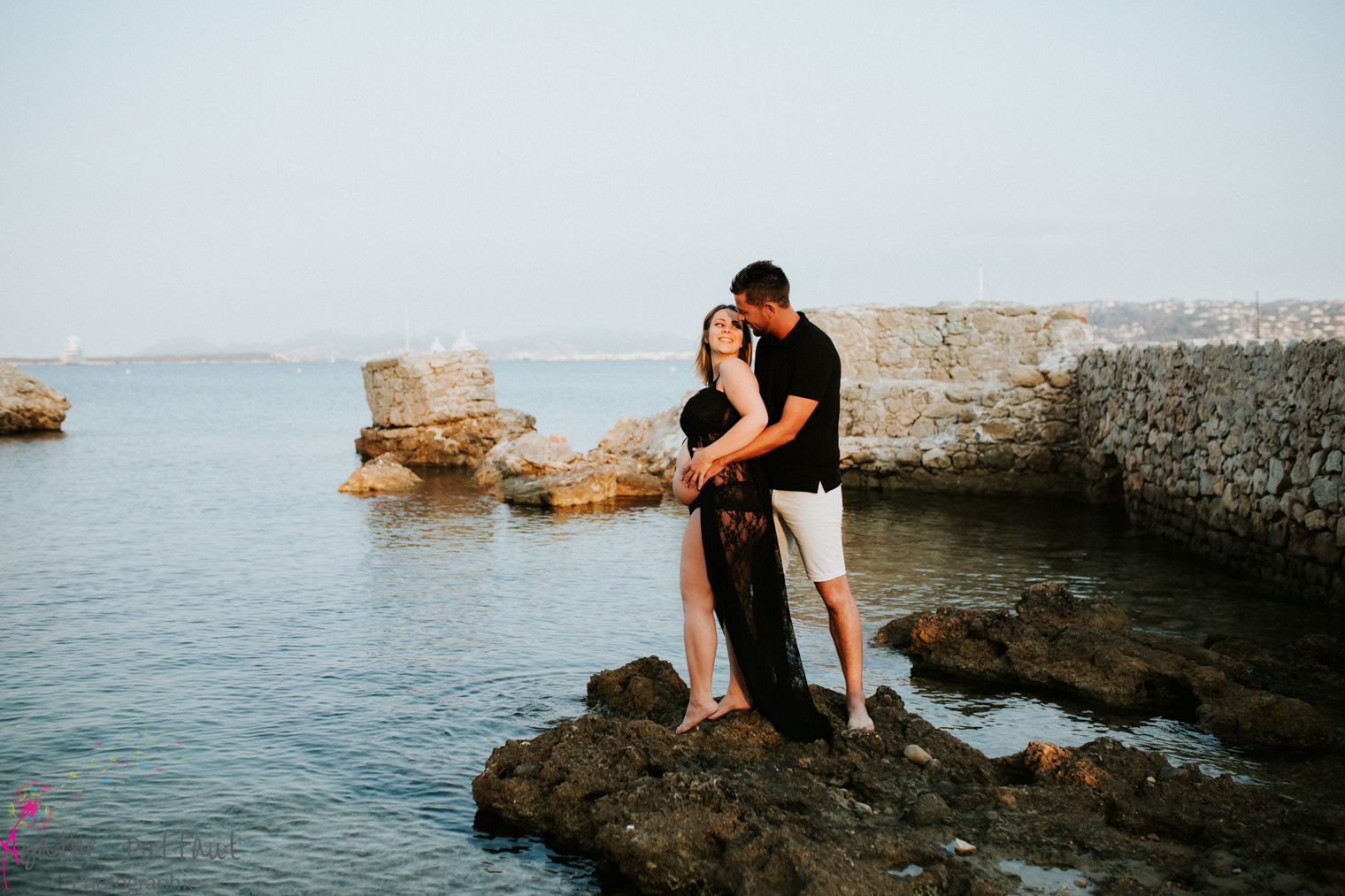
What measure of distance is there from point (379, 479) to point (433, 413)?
3.94 m

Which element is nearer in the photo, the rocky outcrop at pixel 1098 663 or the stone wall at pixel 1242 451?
the rocky outcrop at pixel 1098 663

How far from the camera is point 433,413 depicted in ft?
61.6

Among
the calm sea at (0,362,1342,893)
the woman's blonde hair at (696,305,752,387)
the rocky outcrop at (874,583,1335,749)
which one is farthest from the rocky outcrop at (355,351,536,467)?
the woman's blonde hair at (696,305,752,387)

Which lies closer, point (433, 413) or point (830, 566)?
point (830, 566)

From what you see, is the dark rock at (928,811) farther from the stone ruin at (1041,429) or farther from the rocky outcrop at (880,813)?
the stone ruin at (1041,429)

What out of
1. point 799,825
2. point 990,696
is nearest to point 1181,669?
point 990,696

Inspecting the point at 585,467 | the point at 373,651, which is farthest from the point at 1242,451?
the point at 585,467

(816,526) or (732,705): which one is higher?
(816,526)

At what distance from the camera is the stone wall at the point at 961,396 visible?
13.1 metres

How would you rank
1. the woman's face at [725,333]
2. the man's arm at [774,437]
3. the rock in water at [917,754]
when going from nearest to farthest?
the rock in water at [917,754] → the man's arm at [774,437] → the woman's face at [725,333]

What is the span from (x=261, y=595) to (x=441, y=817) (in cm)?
480

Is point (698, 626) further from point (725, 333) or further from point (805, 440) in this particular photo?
point (725, 333)

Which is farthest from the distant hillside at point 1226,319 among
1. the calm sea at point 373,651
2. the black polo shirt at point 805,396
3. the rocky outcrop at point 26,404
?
the rocky outcrop at point 26,404

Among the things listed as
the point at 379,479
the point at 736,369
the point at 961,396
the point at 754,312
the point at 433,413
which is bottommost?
the point at 379,479
